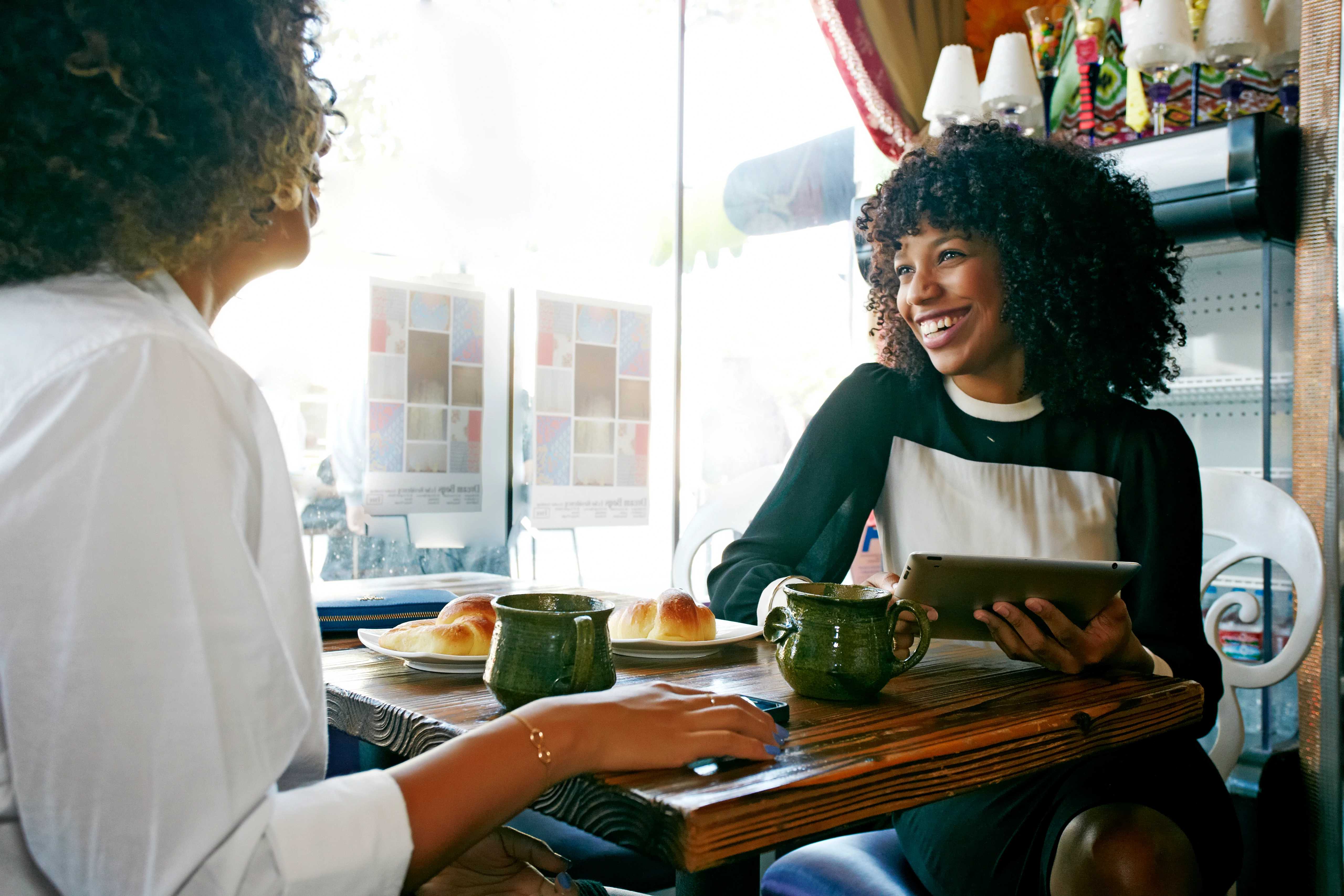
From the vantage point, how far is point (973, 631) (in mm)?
1139

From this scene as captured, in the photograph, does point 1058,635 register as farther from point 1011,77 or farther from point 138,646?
point 1011,77

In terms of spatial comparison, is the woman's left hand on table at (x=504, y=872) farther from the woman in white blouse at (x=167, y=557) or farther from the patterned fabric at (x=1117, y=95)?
the patterned fabric at (x=1117, y=95)

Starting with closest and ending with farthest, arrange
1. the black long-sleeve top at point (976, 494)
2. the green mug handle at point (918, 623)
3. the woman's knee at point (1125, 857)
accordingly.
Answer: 1. the green mug handle at point (918, 623)
2. the woman's knee at point (1125, 857)
3. the black long-sleeve top at point (976, 494)

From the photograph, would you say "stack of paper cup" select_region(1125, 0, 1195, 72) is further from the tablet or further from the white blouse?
the white blouse

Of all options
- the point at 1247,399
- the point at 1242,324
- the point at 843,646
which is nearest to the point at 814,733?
the point at 843,646

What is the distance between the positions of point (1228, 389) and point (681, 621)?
8.50ft

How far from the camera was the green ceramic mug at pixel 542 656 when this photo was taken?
0.84 metres

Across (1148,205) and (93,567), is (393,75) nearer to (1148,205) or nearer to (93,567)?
(1148,205)

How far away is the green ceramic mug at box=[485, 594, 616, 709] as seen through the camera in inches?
32.9

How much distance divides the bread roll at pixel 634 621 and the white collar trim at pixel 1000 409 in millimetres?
836

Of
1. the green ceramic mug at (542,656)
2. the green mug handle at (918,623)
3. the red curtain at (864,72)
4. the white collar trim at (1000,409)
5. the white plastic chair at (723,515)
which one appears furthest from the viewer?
the red curtain at (864,72)

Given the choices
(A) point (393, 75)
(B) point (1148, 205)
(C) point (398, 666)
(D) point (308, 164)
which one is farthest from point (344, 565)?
(B) point (1148, 205)

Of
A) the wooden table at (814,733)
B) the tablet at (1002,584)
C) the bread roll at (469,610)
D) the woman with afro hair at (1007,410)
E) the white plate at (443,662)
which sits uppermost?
the woman with afro hair at (1007,410)

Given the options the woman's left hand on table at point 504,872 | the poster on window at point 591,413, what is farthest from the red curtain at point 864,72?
the woman's left hand on table at point 504,872
